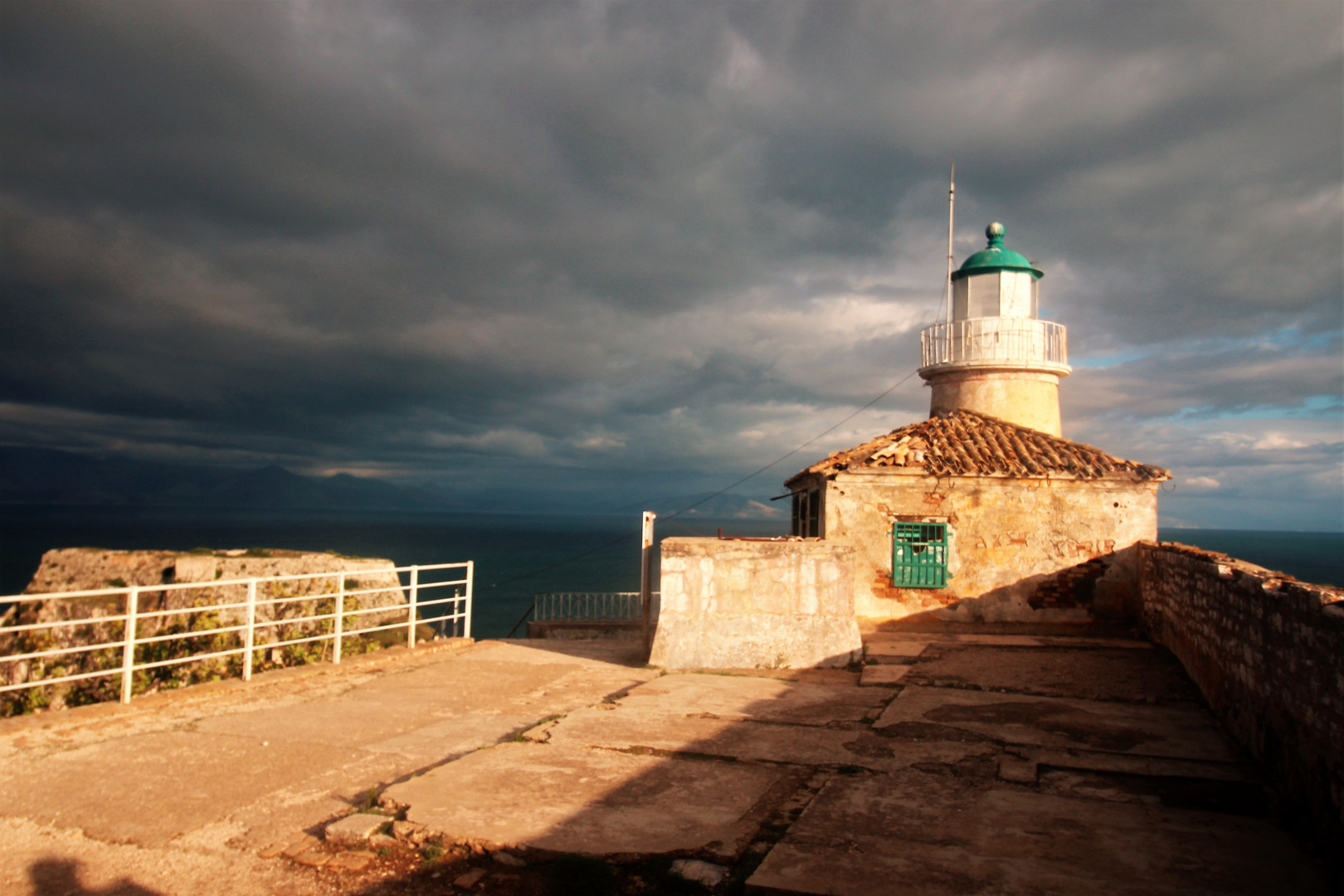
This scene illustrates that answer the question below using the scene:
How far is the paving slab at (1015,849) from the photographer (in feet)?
10.8

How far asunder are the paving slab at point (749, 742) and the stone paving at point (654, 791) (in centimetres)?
3

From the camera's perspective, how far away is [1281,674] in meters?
4.70

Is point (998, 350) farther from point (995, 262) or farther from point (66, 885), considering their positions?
point (66, 885)

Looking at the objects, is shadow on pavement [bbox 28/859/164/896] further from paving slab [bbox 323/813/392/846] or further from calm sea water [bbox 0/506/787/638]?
calm sea water [bbox 0/506/787/638]

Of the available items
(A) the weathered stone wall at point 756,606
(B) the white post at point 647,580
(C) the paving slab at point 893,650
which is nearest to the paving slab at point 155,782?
(A) the weathered stone wall at point 756,606

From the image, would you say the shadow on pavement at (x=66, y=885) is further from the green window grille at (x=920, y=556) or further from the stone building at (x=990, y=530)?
the green window grille at (x=920, y=556)

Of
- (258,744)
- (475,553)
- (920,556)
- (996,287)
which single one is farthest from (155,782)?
(475,553)

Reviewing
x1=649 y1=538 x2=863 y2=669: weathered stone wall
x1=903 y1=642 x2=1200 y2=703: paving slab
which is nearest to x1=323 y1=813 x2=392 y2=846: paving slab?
x1=649 y1=538 x2=863 y2=669: weathered stone wall

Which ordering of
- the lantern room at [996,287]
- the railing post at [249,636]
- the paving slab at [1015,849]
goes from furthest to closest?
1. the lantern room at [996,287]
2. the railing post at [249,636]
3. the paving slab at [1015,849]

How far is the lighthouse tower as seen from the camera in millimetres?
15602

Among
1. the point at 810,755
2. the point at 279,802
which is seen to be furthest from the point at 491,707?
the point at 810,755

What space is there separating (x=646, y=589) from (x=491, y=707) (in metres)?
3.39

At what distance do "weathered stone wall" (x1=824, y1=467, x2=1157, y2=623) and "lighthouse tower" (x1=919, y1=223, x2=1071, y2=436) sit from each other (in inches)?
154

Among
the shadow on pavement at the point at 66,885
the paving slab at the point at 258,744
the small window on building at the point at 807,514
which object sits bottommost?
the paving slab at the point at 258,744
